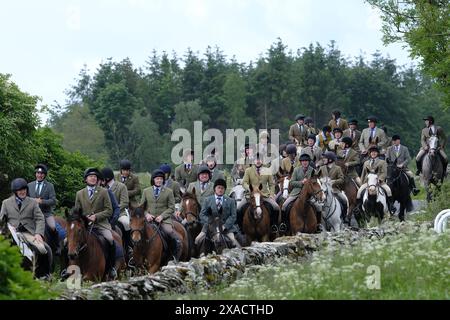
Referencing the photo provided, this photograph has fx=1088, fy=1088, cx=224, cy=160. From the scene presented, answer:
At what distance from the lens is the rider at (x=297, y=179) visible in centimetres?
2503

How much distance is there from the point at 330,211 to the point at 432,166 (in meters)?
9.29

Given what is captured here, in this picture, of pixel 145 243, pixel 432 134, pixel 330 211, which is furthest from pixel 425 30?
pixel 145 243

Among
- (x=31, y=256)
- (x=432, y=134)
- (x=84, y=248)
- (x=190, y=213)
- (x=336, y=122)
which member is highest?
(x=336, y=122)

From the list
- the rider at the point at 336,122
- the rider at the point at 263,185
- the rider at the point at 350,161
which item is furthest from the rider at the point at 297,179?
the rider at the point at 336,122

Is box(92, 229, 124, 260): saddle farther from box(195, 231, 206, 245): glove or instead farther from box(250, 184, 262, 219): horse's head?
box(250, 184, 262, 219): horse's head

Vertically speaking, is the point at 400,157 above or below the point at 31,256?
above

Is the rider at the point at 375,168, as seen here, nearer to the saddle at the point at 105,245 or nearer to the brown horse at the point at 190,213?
the brown horse at the point at 190,213

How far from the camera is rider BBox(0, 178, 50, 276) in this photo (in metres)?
19.6

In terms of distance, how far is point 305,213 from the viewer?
24406 mm

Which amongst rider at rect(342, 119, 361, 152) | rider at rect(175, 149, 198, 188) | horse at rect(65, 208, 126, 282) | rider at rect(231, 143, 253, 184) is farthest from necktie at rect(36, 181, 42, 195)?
rider at rect(342, 119, 361, 152)

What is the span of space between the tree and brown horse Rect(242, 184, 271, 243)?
10.2m

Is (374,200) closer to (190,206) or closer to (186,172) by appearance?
(186,172)

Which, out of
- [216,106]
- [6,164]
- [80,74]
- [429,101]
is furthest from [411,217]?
[80,74]

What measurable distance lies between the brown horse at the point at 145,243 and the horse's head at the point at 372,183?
7.75 m
